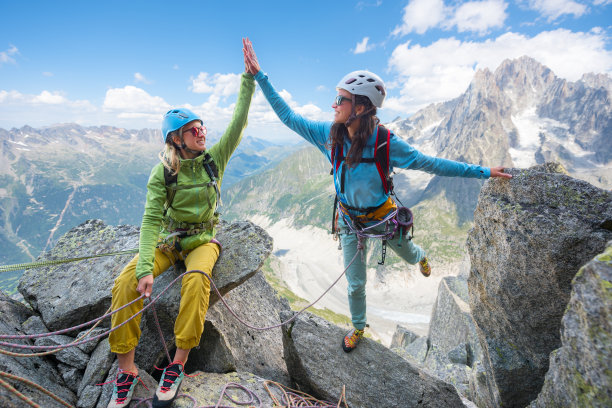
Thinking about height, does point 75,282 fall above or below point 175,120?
below

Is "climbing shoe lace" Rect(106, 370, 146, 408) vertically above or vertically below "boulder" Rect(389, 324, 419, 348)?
above

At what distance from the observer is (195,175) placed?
6258 millimetres

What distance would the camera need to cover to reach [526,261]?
18.5 ft

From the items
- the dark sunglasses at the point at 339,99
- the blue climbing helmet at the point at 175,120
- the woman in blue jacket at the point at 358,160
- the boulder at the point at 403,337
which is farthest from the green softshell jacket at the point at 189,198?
the boulder at the point at 403,337

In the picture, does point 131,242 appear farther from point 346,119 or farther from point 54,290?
point 346,119

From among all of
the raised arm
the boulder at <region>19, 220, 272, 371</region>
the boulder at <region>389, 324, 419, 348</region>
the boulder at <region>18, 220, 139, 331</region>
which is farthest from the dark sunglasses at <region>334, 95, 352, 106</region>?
the boulder at <region>389, 324, 419, 348</region>

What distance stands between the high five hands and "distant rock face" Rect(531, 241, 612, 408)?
6883 mm

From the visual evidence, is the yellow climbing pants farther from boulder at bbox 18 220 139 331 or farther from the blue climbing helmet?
the blue climbing helmet

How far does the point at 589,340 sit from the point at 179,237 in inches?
277

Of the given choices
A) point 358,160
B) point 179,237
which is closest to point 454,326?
point 358,160

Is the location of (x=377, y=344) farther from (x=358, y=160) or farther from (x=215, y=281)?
(x=358, y=160)

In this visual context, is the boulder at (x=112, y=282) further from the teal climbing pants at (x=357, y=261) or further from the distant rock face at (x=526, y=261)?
the distant rock face at (x=526, y=261)

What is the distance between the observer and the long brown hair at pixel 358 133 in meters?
5.52

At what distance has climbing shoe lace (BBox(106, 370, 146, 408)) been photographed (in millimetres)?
4715
